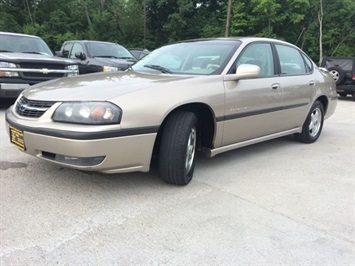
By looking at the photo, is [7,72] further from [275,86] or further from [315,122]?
[315,122]

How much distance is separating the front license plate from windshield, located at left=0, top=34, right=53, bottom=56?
4.85 metres

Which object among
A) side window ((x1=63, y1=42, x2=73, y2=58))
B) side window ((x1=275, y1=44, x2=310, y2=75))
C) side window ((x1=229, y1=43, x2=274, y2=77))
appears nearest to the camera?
side window ((x1=229, y1=43, x2=274, y2=77))

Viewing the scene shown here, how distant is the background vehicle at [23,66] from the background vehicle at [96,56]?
4.20 feet

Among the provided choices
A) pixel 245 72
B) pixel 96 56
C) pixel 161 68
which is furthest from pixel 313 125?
pixel 96 56

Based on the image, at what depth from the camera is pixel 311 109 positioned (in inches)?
211

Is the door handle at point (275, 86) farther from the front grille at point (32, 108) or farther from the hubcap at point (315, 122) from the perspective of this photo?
the front grille at point (32, 108)

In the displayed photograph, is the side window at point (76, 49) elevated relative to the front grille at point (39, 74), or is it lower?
elevated

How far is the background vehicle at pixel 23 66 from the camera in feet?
21.6

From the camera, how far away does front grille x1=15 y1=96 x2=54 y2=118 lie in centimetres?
308

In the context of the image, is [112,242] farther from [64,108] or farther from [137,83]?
[137,83]

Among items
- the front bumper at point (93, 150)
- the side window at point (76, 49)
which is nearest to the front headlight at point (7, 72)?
the side window at point (76, 49)

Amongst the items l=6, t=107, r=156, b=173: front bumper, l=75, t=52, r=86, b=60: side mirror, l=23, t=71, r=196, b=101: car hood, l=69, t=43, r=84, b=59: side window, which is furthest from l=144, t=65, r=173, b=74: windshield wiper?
l=69, t=43, r=84, b=59: side window

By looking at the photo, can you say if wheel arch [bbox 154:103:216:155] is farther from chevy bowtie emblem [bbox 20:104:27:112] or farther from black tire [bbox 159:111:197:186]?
chevy bowtie emblem [bbox 20:104:27:112]

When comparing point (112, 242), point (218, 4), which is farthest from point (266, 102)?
point (218, 4)
